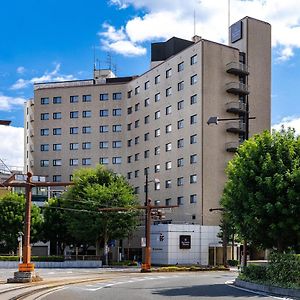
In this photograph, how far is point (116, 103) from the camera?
94.2m

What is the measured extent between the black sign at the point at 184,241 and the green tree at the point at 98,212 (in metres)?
5.69

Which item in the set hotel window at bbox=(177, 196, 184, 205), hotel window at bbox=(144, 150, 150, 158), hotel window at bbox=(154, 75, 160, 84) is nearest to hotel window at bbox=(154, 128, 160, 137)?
hotel window at bbox=(144, 150, 150, 158)

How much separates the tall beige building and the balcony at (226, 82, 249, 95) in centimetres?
15

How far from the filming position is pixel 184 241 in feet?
228

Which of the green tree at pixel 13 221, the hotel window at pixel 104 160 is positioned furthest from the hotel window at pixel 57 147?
the green tree at pixel 13 221

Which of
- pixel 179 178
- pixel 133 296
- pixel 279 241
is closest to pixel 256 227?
pixel 279 241

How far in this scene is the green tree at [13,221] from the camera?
2726 inches

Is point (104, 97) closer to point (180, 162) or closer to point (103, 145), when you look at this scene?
point (103, 145)

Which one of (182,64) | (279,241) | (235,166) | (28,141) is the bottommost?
(279,241)

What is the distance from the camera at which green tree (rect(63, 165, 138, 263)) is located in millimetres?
66062

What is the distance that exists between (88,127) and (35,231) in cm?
2850

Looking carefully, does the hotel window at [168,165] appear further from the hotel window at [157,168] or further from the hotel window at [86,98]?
the hotel window at [86,98]

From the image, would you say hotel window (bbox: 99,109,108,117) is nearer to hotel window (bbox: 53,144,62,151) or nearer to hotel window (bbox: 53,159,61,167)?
hotel window (bbox: 53,144,62,151)

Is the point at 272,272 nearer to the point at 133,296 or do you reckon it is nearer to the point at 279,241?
the point at 279,241
